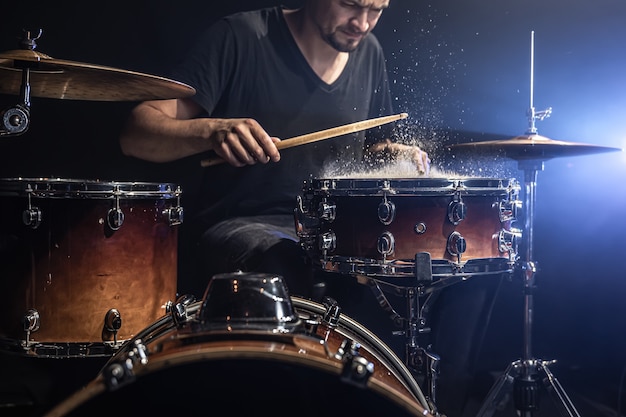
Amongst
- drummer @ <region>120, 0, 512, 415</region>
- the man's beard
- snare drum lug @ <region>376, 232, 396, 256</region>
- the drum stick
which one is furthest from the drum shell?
the man's beard

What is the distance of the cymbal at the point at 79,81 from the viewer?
6.86ft

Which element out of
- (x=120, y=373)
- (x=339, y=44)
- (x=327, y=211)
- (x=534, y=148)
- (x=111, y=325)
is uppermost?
(x=339, y=44)

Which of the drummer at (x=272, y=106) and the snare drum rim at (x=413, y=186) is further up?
the drummer at (x=272, y=106)

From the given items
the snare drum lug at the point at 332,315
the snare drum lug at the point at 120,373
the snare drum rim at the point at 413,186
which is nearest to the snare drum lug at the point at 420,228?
Answer: the snare drum rim at the point at 413,186

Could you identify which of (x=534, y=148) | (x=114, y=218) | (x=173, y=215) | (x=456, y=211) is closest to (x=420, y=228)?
(x=456, y=211)

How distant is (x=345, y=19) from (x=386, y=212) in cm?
119

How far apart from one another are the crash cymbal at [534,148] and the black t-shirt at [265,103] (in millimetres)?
639

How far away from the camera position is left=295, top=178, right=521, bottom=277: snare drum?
7.64 feet

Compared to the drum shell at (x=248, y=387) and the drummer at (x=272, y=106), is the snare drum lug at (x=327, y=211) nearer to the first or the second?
the drummer at (x=272, y=106)

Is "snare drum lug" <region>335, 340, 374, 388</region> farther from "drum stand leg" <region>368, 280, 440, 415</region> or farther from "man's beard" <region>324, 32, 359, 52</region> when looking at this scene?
"man's beard" <region>324, 32, 359, 52</region>

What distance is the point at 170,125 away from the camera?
286 centimetres

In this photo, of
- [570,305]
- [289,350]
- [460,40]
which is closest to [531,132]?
[460,40]

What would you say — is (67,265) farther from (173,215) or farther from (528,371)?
(528,371)

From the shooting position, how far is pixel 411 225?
2.34 m
